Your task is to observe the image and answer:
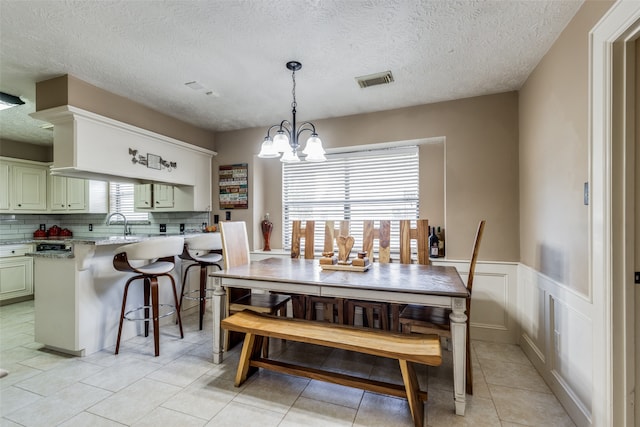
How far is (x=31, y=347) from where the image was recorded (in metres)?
2.72

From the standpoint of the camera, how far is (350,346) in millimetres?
1724

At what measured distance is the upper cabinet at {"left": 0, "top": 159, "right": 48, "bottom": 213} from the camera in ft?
14.3

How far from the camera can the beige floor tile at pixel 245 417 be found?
5.59 feet

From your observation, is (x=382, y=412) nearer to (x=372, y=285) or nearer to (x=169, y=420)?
(x=372, y=285)

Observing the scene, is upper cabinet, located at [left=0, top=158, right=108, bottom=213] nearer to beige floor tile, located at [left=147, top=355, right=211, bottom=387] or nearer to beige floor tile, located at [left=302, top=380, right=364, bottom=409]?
beige floor tile, located at [left=147, top=355, right=211, bottom=387]

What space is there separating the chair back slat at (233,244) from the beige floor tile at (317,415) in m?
1.26

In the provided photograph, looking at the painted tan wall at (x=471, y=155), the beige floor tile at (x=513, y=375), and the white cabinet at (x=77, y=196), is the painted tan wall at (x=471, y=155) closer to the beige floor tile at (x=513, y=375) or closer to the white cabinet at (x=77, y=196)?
the beige floor tile at (x=513, y=375)

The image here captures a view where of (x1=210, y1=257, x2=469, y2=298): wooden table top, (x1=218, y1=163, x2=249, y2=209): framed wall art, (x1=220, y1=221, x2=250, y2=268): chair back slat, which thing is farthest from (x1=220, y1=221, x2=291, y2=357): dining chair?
(x1=218, y1=163, x2=249, y2=209): framed wall art

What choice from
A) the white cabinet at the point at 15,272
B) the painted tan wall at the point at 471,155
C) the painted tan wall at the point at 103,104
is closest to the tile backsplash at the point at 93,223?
the white cabinet at the point at 15,272

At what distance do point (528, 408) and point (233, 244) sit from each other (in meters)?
2.49

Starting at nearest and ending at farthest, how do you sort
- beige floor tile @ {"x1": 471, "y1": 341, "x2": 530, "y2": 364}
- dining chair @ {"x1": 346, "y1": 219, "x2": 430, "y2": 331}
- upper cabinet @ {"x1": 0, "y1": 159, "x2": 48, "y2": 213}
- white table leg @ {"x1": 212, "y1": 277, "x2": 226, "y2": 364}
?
white table leg @ {"x1": 212, "y1": 277, "x2": 226, "y2": 364}
beige floor tile @ {"x1": 471, "y1": 341, "x2": 530, "y2": 364}
dining chair @ {"x1": 346, "y1": 219, "x2": 430, "y2": 331}
upper cabinet @ {"x1": 0, "y1": 159, "x2": 48, "y2": 213}

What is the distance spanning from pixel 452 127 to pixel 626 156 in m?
1.74

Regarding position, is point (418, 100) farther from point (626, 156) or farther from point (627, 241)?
point (627, 241)

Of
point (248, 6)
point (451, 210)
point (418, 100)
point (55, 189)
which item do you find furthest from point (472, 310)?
point (55, 189)
